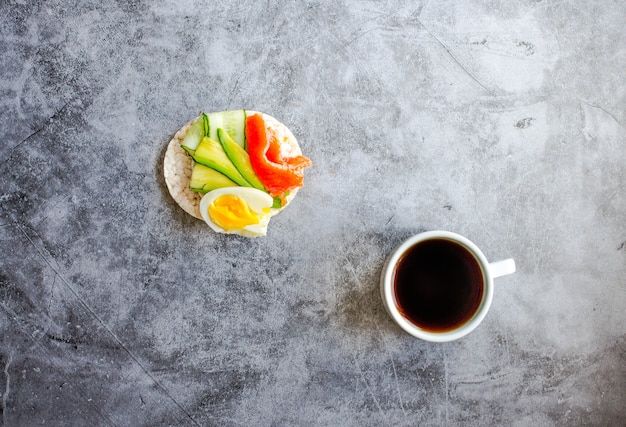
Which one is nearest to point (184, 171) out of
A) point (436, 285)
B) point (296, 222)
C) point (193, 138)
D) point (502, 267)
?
point (193, 138)

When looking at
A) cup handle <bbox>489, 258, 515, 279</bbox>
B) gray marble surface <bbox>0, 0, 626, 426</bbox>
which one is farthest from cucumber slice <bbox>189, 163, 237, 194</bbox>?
cup handle <bbox>489, 258, 515, 279</bbox>

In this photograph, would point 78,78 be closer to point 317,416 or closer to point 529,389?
point 317,416

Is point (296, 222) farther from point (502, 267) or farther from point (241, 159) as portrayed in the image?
point (502, 267)

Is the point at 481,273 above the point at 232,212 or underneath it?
underneath

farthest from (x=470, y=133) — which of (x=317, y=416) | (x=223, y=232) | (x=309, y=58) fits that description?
(x=317, y=416)

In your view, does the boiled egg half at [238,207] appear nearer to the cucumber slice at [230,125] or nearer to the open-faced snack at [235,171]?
the open-faced snack at [235,171]

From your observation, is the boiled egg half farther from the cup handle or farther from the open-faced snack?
the cup handle

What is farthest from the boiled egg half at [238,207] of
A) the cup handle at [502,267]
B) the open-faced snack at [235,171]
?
the cup handle at [502,267]
